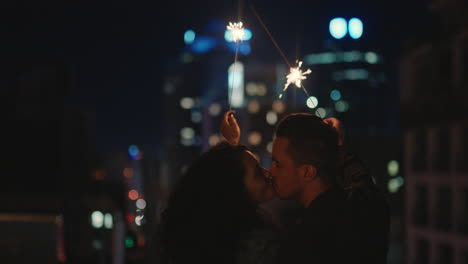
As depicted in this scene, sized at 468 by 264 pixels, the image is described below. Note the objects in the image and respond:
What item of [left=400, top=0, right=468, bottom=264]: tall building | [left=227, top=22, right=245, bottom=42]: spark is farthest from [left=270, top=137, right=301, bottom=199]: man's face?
[left=400, top=0, right=468, bottom=264]: tall building

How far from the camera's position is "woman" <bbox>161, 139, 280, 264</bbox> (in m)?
3.57

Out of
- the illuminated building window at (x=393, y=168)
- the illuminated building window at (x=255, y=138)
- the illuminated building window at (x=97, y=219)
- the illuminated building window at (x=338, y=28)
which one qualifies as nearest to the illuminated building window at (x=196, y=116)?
the illuminated building window at (x=255, y=138)

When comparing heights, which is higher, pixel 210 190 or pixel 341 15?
pixel 341 15

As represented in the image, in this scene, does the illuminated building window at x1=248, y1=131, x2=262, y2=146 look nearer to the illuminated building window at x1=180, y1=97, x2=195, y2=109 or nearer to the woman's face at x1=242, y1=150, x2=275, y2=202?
the illuminated building window at x1=180, y1=97, x2=195, y2=109

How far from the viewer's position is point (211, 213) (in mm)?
3637

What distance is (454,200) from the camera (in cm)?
3325

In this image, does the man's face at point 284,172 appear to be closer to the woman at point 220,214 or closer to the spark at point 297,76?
the woman at point 220,214

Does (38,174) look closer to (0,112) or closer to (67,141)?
(67,141)

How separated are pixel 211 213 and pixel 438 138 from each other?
34867 millimetres

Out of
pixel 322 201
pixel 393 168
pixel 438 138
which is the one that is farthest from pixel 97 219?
pixel 393 168

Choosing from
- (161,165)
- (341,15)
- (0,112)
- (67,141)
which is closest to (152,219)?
(161,165)

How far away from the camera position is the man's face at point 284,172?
145 inches

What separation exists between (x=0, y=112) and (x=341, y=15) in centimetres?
3225

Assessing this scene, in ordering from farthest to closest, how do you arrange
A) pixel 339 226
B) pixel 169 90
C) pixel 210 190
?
pixel 169 90 → pixel 210 190 → pixel 339 226
